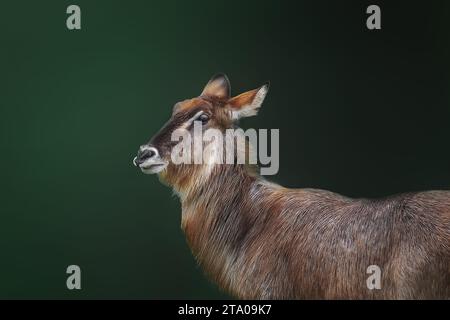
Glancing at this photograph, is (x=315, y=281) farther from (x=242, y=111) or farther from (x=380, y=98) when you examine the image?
(x=380, y=98)

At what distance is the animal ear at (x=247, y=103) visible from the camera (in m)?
2.29

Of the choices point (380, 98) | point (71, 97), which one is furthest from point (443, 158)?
point (71, 97)

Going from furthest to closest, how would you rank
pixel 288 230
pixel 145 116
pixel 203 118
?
pixel 145 116, pixel 203 118, pixel 288 230

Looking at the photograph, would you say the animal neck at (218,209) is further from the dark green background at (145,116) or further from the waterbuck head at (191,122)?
the dark green background at (145,116)

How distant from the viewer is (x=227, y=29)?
278 centimetres

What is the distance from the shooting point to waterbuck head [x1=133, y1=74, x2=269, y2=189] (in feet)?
7.20

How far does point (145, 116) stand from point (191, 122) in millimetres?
633

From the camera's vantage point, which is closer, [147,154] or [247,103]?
[147,154]

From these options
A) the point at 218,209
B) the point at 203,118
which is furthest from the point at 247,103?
the point at 218,209

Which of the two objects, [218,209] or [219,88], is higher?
[219,88]

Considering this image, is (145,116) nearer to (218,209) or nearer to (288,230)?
(218,209)

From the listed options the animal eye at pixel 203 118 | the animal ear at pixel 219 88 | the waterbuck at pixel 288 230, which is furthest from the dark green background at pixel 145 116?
the animal eye at pixel 203 118

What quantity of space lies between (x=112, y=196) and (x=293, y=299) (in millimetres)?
1150

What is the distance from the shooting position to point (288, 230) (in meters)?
2.15
